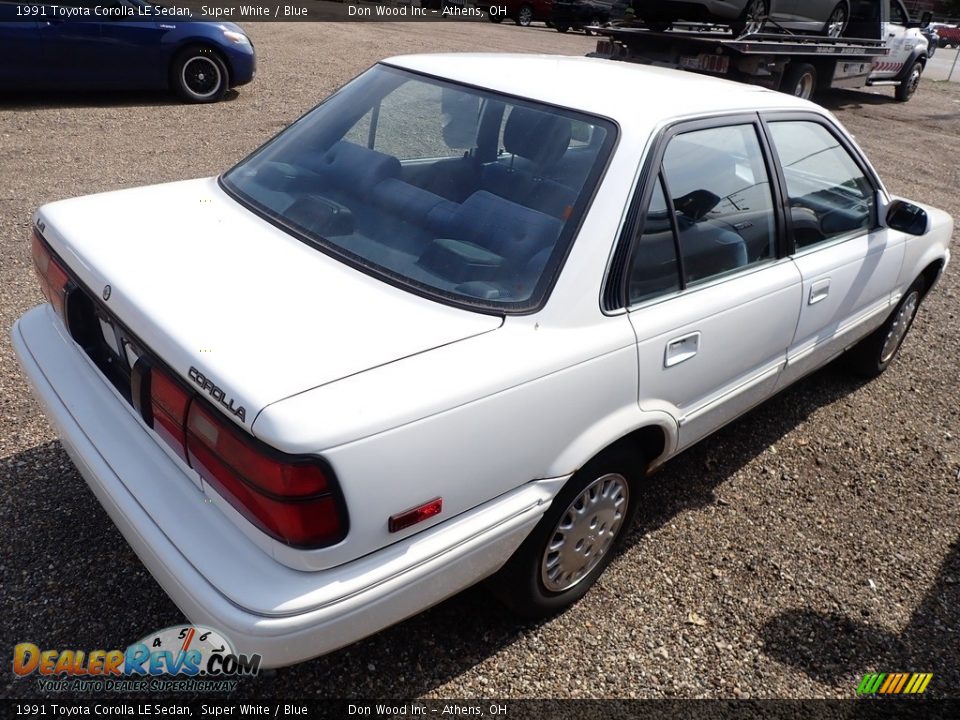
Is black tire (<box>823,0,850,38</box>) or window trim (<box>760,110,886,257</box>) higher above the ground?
black tire (<box>823,0,850,38</box>)

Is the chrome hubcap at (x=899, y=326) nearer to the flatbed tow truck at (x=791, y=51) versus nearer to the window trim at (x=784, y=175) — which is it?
the window trim at (x=784, y=175)

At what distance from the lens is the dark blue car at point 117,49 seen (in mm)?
7980

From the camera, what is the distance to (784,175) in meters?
2.99

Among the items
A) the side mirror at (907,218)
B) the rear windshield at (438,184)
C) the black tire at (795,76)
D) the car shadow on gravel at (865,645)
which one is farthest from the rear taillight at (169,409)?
the black tire at (795,76)

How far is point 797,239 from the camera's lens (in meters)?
3.05

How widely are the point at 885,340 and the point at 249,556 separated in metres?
3.84

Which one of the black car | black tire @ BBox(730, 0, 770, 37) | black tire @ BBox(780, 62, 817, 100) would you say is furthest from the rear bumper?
the black car

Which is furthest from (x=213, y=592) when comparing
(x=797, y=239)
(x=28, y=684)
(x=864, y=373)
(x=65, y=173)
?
(x=65, y=173)

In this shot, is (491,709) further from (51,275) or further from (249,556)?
(51,275)

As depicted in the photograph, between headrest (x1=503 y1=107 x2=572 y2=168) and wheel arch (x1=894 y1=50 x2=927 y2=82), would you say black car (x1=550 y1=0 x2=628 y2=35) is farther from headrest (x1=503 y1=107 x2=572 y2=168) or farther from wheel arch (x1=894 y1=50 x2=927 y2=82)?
headrest (x1=503 y1=107 x2=572 y2=168)

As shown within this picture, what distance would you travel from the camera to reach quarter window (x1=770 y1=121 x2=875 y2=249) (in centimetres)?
305

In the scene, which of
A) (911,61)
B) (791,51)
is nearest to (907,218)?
(791,51)

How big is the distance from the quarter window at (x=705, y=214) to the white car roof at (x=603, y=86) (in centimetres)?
13

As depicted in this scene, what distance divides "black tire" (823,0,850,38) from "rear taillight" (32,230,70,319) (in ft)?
43.0
